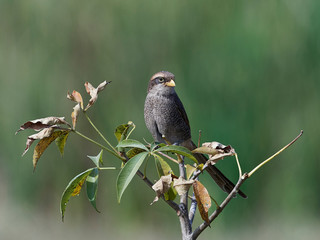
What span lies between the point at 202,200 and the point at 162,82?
981 mm

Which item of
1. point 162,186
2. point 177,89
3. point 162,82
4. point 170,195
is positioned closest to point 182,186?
point 162,186

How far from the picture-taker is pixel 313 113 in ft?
13.4

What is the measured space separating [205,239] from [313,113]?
1.32m

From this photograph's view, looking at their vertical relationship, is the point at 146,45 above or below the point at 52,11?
below

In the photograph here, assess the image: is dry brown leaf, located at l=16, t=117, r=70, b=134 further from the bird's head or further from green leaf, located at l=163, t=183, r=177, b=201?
the bird's head

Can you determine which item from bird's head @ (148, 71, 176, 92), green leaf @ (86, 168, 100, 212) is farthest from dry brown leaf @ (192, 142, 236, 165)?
bird's head @ (148, 71, 176, 92)

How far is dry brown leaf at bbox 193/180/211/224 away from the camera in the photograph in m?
0.97

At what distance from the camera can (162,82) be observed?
192 cm

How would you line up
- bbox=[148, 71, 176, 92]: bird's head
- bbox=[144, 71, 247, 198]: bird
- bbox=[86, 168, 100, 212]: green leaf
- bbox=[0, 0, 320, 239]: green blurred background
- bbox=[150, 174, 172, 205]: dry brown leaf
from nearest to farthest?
bbox=[150, 174, 172, 205]: dry brown leaf, bbox=[86, 168, 100, 212]: green leaf, bbox=[148, 71, 176, 92]: bird's head, bbox=[144, 71, 247, 198]: bird, bbox=[0, 0, 320, 239]: green blurred background

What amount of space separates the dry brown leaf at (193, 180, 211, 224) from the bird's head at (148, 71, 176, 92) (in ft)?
2.81

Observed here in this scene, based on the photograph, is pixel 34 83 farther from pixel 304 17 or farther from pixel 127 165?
pixel 127 165

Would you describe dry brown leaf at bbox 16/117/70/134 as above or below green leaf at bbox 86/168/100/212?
above

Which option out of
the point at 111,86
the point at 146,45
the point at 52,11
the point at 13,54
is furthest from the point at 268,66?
the point at 13,54

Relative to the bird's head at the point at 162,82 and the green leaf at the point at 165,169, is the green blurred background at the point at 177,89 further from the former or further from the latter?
the green leaf at the point at 165,169
